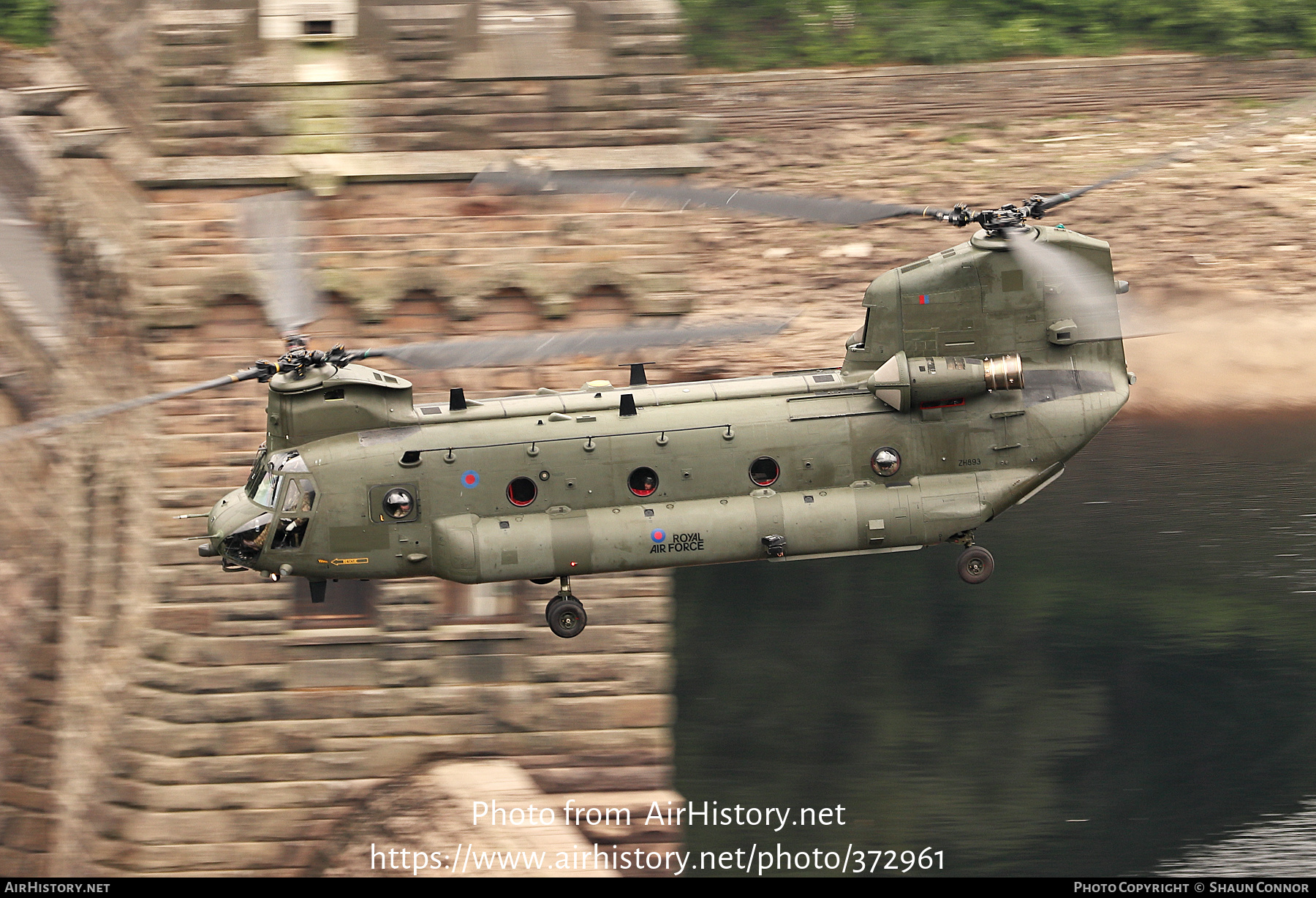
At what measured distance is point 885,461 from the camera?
2095 centimetres

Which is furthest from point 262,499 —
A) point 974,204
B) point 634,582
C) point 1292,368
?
point 1292,368

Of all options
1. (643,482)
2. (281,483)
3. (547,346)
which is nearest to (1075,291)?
(643,482)

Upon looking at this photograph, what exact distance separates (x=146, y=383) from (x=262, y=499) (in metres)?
10.1

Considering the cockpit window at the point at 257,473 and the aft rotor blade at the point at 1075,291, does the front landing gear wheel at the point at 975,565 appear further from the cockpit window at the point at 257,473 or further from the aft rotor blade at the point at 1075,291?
the cockpit window at the point at 257,473

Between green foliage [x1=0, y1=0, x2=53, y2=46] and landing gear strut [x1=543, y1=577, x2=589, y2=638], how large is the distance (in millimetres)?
24018

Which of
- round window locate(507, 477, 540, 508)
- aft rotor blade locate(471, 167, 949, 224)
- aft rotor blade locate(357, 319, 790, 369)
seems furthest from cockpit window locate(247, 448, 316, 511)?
aft rotor blade locate(471, 167, 949, 224)

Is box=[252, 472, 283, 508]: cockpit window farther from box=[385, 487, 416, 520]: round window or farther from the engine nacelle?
the engine nacelle

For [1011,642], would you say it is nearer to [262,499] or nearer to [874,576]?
[874,576]

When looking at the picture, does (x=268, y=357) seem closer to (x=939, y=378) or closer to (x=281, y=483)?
(x=281, y=483)

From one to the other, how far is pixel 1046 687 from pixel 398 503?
15.5 meters

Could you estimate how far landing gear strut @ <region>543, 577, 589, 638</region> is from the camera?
21.0 m

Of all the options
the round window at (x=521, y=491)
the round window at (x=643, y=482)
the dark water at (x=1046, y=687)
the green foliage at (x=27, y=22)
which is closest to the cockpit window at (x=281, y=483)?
the round window at (x=521, y=491)

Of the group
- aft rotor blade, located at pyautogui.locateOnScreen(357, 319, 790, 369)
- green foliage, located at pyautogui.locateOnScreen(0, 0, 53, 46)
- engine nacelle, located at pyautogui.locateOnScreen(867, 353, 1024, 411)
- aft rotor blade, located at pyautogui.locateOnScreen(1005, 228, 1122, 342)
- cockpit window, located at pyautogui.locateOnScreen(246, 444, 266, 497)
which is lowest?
cockpit window, located at pyautogui.locateOnScreen(246, 444, 266, 497)

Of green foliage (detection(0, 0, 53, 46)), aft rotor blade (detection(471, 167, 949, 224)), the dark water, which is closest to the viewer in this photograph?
aft rotor blade (detection(471, 167, 949, 224))
